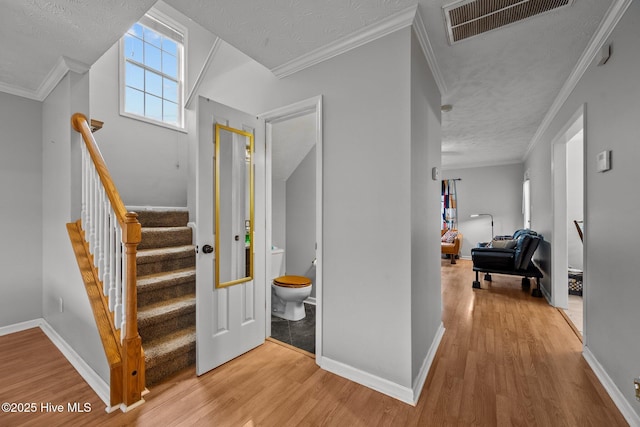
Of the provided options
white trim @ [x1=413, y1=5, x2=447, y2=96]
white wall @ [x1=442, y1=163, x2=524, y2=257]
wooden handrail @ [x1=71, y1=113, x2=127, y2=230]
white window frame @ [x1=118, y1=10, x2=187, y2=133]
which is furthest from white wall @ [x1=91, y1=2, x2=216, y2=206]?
white wall @ [x1=442, y1=163, x2=524, y2=257]

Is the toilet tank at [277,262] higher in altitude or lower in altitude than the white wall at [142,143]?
lower

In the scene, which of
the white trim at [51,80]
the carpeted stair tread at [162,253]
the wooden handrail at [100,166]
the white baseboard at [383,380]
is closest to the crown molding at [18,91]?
the white trim at [51,80]

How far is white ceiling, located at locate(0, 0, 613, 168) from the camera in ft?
5.36

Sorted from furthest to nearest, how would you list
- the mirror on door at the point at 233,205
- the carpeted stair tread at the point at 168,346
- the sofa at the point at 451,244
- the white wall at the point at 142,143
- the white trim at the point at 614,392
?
the sofa at the point at 451,244, the white wall at the point at 142,143, the mirror on door at the point at 233,205, the carpeted stair tread at the point at 168,346, the white trim at the point at 614,392

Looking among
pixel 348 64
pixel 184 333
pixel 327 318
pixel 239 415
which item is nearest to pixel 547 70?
pixel 348 64

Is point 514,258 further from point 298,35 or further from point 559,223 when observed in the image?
point 298,35

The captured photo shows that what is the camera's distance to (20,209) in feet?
8.60

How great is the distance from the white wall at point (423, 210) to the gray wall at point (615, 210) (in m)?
1.10

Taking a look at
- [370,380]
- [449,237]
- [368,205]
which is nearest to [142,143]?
[368,205]

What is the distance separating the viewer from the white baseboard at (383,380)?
1.71 metres

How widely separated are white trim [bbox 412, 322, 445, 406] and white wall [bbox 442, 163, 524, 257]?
18.5 ft

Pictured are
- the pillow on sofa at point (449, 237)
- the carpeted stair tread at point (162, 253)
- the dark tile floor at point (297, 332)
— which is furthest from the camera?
the pillow on sofa at point (449, 237)

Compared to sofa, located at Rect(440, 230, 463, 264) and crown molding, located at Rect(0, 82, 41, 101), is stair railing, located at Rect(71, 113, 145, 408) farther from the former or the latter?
sofa, located at Rect(440, 230, 463, 264)

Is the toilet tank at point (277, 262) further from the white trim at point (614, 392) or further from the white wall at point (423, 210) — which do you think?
the white trim at point (614, 392)
